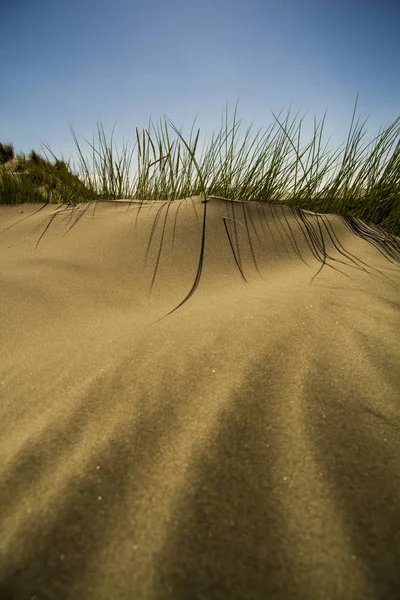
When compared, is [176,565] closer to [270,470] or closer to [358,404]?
[270,470]

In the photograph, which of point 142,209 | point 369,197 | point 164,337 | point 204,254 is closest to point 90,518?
point 164,337

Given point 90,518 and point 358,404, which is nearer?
point 90,518

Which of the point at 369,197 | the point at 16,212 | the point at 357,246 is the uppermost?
the point at 369,197

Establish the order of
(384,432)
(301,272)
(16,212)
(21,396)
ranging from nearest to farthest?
(384,432)
(21,396)
(301,272)
(16,212)

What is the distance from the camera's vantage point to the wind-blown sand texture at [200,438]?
371mm

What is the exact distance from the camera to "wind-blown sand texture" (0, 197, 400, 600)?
371mm

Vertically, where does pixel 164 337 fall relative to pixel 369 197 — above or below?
below

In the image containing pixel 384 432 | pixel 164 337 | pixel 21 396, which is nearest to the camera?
pixel 384 432

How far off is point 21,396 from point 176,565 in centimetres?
44

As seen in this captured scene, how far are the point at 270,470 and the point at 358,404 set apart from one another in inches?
8.6

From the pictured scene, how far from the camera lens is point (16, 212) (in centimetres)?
200

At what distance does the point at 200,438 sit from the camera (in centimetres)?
52

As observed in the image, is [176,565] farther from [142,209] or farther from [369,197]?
[369,197]

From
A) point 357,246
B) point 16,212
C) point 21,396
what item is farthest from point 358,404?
point 16,212
